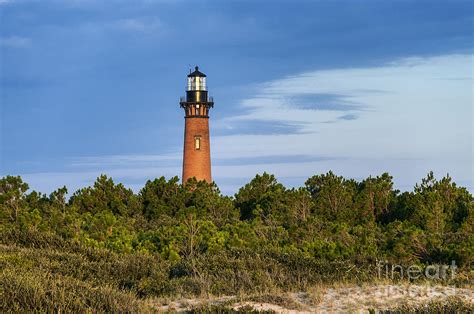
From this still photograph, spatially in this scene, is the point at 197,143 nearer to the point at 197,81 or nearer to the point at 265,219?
the point at 197,81

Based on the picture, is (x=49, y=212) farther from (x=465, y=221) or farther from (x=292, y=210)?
(x=465, y=221)

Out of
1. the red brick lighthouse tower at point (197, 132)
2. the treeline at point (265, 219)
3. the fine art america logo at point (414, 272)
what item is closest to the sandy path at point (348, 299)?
the fine art america logo at point (414, 272)

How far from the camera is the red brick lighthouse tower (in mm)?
62812

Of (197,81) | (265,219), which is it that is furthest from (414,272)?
(197,81)

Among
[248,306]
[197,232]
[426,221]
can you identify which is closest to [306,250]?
[197,232]

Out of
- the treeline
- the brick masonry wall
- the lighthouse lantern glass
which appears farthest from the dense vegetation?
the lighthouse lantern glass

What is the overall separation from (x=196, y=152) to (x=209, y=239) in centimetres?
3763

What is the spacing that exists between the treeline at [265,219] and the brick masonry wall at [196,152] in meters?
13.3

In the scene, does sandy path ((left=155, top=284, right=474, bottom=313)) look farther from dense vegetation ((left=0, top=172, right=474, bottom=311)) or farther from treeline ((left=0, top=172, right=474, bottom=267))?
treeline ((left=0, top=172, right=474, bottom=267))

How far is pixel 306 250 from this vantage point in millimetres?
24156

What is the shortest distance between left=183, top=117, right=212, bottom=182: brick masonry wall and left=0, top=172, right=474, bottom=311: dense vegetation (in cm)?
1398

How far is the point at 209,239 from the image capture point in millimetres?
25547

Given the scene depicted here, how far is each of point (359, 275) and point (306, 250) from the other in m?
6.57

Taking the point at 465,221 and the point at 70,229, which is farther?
the point at 465,221
